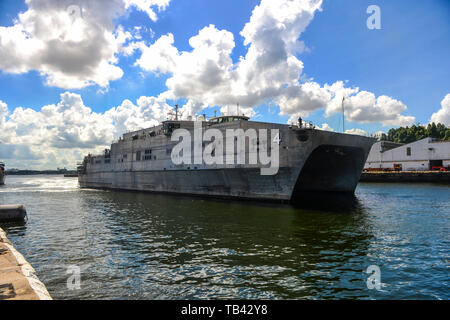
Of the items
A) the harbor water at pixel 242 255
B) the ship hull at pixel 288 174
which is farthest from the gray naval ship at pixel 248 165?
the harbor water at pixel 242 255

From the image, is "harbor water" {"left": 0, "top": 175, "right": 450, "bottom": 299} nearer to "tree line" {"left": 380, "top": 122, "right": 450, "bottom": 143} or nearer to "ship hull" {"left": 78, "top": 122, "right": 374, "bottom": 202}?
"ship hull" {"left": 78, "top": 122, "right": 374, "bottom": 202}

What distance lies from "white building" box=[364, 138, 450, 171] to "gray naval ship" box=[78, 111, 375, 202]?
43.3 meters

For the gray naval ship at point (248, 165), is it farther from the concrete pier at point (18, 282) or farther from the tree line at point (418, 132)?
the tree line at point (418, 132)

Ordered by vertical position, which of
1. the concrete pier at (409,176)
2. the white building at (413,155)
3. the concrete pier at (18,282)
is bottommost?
the concrete pier at (18,282)

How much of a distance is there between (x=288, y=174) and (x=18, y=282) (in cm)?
2175

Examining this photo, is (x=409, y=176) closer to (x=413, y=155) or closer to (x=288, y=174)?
(x=413, y=155)

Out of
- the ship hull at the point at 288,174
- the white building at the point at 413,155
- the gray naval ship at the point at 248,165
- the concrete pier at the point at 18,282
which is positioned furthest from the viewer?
the white building at the point at 413,155

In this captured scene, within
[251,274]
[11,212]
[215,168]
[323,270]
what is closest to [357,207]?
[215,168]

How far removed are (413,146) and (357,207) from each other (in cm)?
5504

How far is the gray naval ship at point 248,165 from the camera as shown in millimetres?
25219

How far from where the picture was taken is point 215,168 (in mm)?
30031

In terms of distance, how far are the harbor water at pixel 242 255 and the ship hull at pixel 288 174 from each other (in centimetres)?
605

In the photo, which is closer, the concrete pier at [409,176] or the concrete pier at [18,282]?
the concrete pier at [18,282]

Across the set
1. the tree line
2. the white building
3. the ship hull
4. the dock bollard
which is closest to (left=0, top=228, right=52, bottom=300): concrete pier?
the dock bollard
